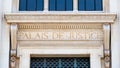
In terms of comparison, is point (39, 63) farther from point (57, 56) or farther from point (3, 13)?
point (3, 13)

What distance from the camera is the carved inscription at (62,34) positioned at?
45.0 ft

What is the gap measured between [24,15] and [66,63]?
5.91 feet

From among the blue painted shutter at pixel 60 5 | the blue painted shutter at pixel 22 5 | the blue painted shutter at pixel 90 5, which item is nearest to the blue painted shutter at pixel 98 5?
the blue painted shutter at pixel 90 5

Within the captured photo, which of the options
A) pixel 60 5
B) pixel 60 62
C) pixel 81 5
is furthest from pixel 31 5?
pixel 60 62

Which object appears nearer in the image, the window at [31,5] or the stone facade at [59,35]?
the stone facade at [59,35]

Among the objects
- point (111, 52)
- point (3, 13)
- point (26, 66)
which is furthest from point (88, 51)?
point (3, 13)

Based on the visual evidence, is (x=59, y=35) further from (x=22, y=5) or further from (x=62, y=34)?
(x=22, y=5)

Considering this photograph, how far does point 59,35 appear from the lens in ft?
45.1

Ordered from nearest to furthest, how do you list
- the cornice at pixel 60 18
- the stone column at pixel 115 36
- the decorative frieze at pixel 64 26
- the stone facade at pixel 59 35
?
1. the stone column at pixel 115 36
2. the stone facade at pixel 59 35
3. the cornice at pixel 60 18
4. the decorative frieze at pixel 64 26

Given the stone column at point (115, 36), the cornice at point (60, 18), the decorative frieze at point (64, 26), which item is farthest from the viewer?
the decorative frieze at point (64, 26)

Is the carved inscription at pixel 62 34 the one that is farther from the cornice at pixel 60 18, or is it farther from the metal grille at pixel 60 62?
the metal grille at pixel 60 62

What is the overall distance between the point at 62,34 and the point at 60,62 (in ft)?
2.63

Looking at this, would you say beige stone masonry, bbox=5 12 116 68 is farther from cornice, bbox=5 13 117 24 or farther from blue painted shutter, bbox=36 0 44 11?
blue painted shutter, bbox=36 0 44 11

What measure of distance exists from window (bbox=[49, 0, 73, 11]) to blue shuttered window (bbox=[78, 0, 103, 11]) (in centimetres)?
29
